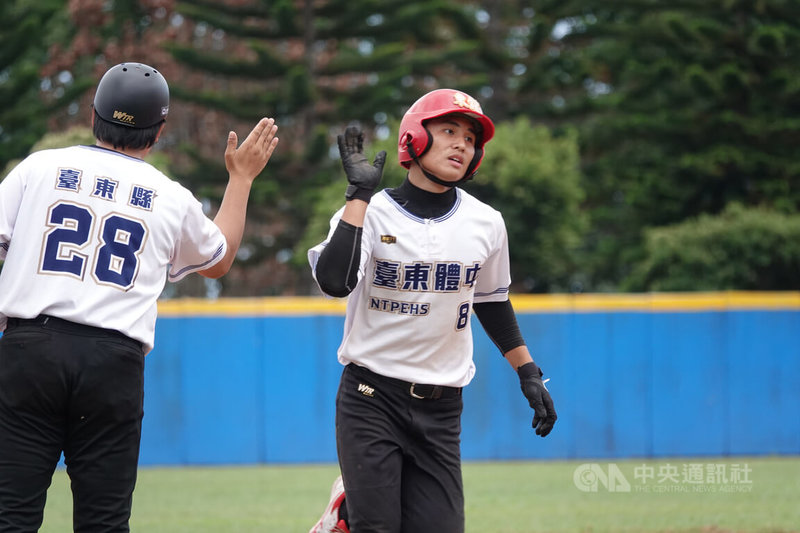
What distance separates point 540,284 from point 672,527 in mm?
14066

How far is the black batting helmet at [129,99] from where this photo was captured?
12.0 feet

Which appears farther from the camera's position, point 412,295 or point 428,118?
point 428,118

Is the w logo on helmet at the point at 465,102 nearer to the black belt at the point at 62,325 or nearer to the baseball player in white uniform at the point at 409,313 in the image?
the baseball player in white uniform at the point at 409,313

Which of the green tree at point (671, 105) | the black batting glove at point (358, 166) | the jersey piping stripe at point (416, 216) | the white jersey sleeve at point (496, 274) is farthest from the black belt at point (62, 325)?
the green tree at point (671, 105)

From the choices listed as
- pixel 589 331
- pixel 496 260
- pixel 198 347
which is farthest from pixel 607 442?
pixel 496 260

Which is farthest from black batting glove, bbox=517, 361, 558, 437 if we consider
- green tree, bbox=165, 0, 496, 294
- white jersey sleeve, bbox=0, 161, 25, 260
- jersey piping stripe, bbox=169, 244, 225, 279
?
green tree, bbox=165, 0, 496, 294

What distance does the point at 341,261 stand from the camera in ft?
12.6

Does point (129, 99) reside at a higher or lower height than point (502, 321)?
higher

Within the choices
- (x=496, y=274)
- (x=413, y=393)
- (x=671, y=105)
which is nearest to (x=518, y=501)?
(x=496, y=274)

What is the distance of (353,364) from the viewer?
4.23 meters

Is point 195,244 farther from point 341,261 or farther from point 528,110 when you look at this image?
point 528,110

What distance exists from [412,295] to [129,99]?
4.28 feet

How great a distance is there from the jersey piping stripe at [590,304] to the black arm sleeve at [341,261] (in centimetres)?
819

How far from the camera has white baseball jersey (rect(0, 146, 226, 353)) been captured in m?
3.40
